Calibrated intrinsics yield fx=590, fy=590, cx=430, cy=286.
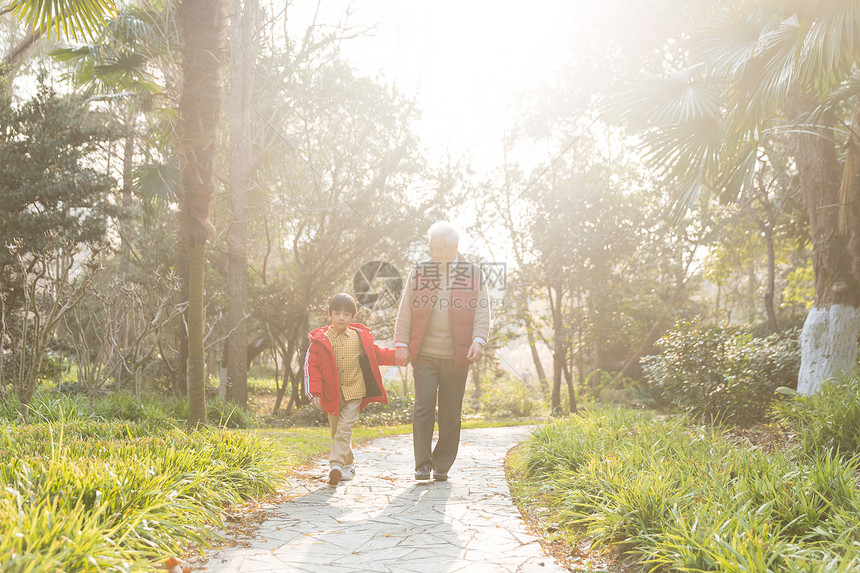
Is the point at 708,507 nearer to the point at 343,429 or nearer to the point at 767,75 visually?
the point at 343,429

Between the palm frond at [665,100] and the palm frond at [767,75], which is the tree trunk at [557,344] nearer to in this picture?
the palm frond at [665,100]

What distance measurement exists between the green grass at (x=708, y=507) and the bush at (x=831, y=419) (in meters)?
0.82

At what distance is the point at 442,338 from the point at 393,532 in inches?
63.6

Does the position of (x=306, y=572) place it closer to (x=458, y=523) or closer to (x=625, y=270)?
(x=458, y=523)

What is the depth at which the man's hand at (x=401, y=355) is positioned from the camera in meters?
4.28

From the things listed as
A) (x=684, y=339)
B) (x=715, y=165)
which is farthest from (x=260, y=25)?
(x=684, y=339)

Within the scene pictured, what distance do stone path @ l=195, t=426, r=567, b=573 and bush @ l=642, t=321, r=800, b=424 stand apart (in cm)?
388

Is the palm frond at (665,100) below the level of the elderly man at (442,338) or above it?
above

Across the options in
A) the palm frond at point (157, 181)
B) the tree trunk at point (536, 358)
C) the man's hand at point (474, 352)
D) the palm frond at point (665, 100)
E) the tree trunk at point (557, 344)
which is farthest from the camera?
the tree trunk at point (536, 358)

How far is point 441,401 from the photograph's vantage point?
4.41 meters

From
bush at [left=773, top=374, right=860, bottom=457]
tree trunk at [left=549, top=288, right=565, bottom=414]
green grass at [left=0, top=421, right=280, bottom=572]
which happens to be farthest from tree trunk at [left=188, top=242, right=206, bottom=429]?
tree trunk at [left=549, top=288, right=565, bottom=414]

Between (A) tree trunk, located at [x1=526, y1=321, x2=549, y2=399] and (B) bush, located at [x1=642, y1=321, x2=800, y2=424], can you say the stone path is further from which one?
(A) tree trunk, located at [x1=526, y1=321, x2=549, y2=399]

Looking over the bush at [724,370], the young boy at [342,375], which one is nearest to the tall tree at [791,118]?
the bush at [724,370]

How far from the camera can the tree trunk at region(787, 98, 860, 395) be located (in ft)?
19.9
